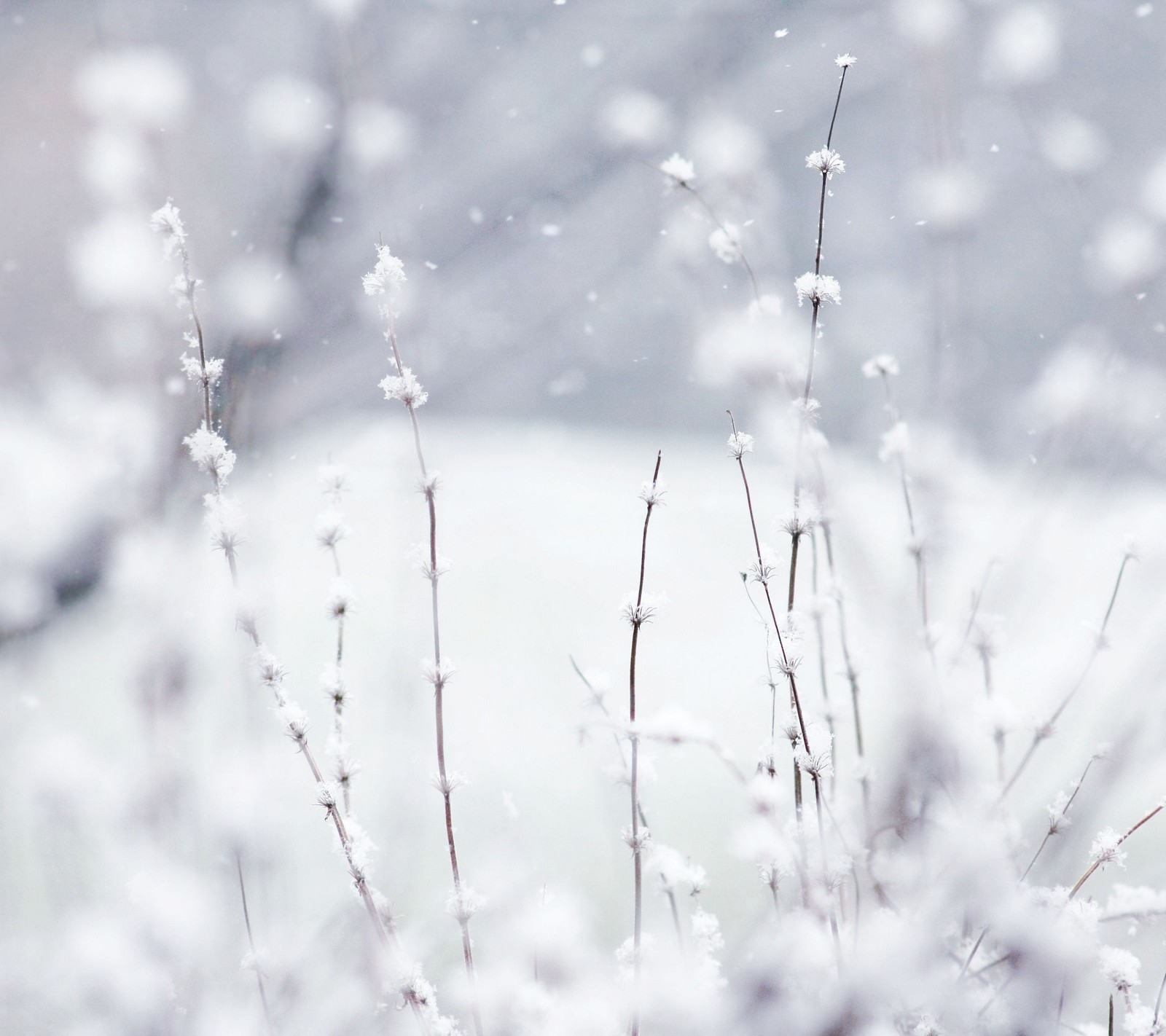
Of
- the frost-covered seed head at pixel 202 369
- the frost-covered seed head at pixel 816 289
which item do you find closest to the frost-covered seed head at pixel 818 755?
the frost-covered seed head at pixel 816 289

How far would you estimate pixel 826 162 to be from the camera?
15.5 inches

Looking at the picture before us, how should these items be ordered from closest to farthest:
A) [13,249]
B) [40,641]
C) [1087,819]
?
[1087,819], [40,641], [13,249]

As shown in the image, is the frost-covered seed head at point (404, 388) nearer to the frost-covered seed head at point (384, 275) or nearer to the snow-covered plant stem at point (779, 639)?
the frost-covered seed head at point (384, 275)

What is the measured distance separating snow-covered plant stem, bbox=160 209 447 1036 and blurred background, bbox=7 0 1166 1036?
5 cm

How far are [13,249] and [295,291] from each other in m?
0.68

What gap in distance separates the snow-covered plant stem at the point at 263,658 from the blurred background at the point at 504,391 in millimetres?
54

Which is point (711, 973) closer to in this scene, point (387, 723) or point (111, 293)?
point (387, 723)

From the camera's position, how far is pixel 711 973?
0.40m

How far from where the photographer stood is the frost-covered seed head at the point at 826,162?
393 mm

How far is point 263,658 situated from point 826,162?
0.36 metres

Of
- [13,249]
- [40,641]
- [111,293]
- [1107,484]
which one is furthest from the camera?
[13,249]

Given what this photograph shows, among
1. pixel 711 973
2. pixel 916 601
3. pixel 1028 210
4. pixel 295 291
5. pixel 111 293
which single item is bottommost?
pixel 711 973

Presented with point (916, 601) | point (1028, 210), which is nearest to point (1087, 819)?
point (916, 601)

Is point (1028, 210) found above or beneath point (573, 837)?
above
